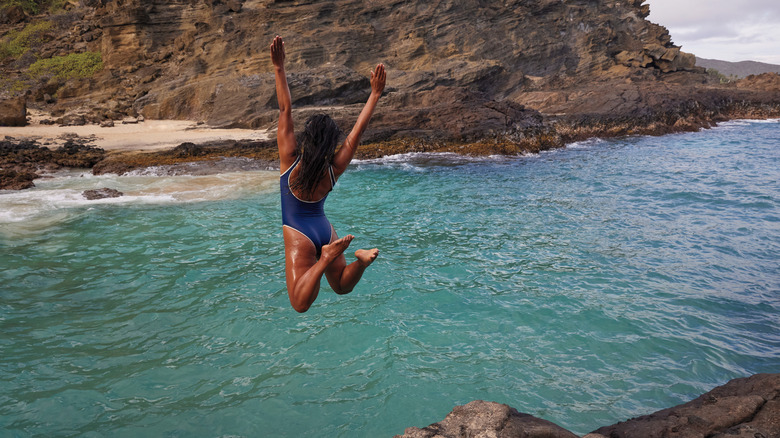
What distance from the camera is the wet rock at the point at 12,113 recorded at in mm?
19188

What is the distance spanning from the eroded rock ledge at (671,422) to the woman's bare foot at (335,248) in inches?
48.2

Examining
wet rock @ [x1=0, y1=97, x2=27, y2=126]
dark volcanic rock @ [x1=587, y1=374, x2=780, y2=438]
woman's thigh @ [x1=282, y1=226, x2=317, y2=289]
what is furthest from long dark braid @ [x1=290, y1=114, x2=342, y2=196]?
wet rock @ [x1=0, y1=97, x2=27, y2=126]

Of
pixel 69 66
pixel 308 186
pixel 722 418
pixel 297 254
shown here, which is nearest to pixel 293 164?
pixel 308 186

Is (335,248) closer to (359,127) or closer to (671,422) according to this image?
(359,127)

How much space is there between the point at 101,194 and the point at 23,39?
2791 centimetres

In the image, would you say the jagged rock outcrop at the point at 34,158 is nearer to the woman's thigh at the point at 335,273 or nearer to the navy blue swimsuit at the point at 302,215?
the navy blue swimsuit at the point at 302,215

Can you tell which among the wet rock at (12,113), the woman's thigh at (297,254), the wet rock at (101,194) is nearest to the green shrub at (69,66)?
the wet rock at (12,113)

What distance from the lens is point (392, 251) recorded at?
339 inches

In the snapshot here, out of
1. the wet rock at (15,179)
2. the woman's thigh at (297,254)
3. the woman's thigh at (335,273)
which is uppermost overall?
the wet rock at (15,179)

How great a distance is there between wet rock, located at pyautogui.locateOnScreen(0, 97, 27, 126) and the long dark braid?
21.2 metres

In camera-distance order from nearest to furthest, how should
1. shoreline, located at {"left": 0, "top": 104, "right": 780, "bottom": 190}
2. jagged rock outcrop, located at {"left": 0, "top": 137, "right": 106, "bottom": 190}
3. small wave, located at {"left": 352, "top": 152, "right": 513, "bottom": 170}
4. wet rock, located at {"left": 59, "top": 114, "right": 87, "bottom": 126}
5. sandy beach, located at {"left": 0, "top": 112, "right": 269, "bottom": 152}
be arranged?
jagged rock outcrop, located at {"left": 0, "top": 137, "right": 106, "bottom": 190}
shoreline, located at {"left": 0, "top": 104, "right": 780, "bottom": 190}
small wave, located at {"left": 352, "top": 152, "right": 513, "bottom": 170}
sandy beach, located at {"left": 0, "top": 112, "right": 269, "bottom": 152}
wet rock, located at {"left": 59, "top": 114, "right": 87, "bottom": 126}

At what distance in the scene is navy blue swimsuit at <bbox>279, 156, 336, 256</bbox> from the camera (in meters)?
3.92

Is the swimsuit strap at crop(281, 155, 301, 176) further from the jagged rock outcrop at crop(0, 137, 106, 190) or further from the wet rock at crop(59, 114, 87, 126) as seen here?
the wet rock at crop(59, 114, 87, 126)

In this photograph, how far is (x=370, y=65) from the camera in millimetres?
28750
